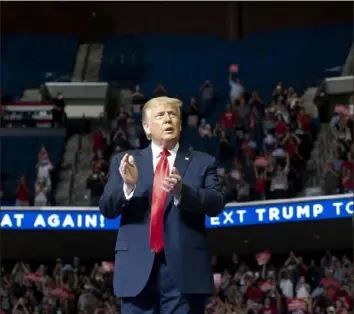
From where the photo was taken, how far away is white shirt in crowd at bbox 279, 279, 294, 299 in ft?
49.8

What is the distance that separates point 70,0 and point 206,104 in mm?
5483

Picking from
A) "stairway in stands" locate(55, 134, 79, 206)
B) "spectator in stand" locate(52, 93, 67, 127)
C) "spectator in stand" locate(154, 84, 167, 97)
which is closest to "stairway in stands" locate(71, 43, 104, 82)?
"spectator in stand" locate(154, 84, 167, 97)

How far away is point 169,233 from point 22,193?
13.9 m

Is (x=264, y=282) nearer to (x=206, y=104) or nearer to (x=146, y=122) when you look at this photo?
(x=206, y=104)

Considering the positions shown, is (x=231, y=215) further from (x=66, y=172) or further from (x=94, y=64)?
(x=94, y=64)

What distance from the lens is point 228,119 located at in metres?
18.9

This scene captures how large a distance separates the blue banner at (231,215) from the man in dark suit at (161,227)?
12.1 metres

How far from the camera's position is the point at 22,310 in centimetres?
1548

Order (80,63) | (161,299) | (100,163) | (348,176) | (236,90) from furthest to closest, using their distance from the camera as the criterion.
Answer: (80,63), (236,90), (100,163), (348,176), (161,299)

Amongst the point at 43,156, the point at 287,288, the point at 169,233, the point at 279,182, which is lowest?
the point at 169,233

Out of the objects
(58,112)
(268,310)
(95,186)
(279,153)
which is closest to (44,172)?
(95,186)

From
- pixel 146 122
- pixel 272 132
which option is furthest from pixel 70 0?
pixel 146 122

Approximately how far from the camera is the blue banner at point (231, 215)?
1616 cm

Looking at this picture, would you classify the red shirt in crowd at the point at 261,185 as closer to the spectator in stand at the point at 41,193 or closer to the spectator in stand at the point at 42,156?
the spectator in stand at the point at 41,193
